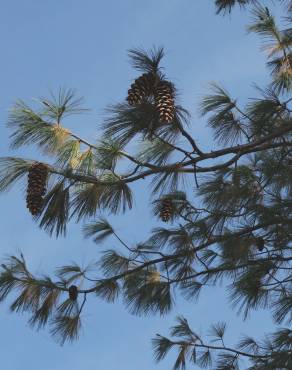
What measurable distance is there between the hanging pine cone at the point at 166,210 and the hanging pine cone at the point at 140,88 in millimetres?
1053

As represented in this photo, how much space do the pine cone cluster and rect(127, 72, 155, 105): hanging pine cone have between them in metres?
0.50

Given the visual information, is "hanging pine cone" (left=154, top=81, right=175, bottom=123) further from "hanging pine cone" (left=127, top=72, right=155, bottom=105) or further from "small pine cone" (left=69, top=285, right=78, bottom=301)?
"small pine cone" (left=69, top=285, right=78, bottom=301)

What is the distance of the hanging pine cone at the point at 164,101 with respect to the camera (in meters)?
3.25

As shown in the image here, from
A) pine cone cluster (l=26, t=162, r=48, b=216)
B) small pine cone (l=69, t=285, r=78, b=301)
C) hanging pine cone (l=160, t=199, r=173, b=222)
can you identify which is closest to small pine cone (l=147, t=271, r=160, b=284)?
hanging pine cone (l=160, t=199, r=173, b=222)

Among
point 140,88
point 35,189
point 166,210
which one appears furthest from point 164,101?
point 166,210

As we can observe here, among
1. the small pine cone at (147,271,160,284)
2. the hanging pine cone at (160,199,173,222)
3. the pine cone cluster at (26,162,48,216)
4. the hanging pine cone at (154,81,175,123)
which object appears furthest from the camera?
the small pine cone at (147,271,160,284)

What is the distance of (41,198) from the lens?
11.3ft

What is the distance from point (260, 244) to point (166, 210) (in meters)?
0.53

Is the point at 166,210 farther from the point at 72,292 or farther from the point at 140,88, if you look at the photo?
the point at 140,88

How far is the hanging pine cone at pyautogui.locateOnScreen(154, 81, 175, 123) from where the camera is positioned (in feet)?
10.6

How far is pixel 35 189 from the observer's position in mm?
3424

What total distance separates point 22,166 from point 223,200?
103 centimetres

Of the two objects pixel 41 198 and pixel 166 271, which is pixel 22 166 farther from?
pixel 166 271

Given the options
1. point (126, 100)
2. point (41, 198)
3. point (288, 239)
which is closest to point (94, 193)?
point (41, 198)
